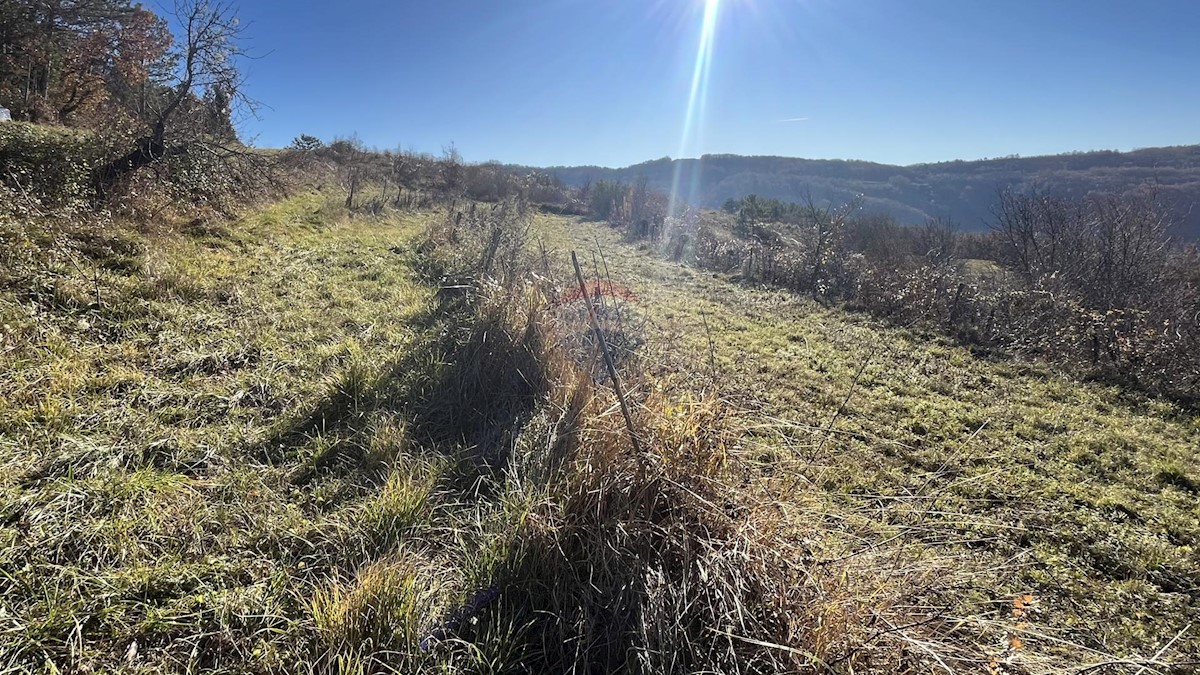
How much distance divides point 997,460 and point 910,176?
73.7 m

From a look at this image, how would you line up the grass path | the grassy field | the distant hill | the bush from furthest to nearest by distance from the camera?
the distant hill, the bush, the grass path, the grassy field

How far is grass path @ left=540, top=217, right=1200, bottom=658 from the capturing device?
7.43 feet

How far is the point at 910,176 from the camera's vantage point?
62.9m

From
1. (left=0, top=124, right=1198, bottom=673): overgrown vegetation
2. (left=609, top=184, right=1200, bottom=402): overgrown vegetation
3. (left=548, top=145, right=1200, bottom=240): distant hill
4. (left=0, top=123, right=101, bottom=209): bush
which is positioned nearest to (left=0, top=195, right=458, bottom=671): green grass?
(left=0, top=124, right=1198, bottom=673): overgrown vegetation

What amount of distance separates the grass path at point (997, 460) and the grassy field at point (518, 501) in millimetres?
26

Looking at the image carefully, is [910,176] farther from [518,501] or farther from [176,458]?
[176,458]

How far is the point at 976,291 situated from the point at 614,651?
28.7 ft

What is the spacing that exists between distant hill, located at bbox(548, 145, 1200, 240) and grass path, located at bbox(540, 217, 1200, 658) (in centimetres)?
3525

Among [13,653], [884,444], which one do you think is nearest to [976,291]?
[884,444]

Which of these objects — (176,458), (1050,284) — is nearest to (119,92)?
(176,458)

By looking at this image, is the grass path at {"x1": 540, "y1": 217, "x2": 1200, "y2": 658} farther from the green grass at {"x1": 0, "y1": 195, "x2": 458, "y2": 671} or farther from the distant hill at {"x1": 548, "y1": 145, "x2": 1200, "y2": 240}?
the distant hill at {"x1": 548, "y1": 145, "x2": 1200, "y2": 240}

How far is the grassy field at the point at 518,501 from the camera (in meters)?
1.57

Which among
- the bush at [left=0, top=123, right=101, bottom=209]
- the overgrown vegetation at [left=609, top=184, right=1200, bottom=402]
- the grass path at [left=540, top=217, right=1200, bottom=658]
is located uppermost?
the bush at [left=0, top=123, right=101, bottom=209]

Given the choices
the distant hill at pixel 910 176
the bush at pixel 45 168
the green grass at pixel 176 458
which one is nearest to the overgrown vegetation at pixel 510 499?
the green grass at pixel 176 458
